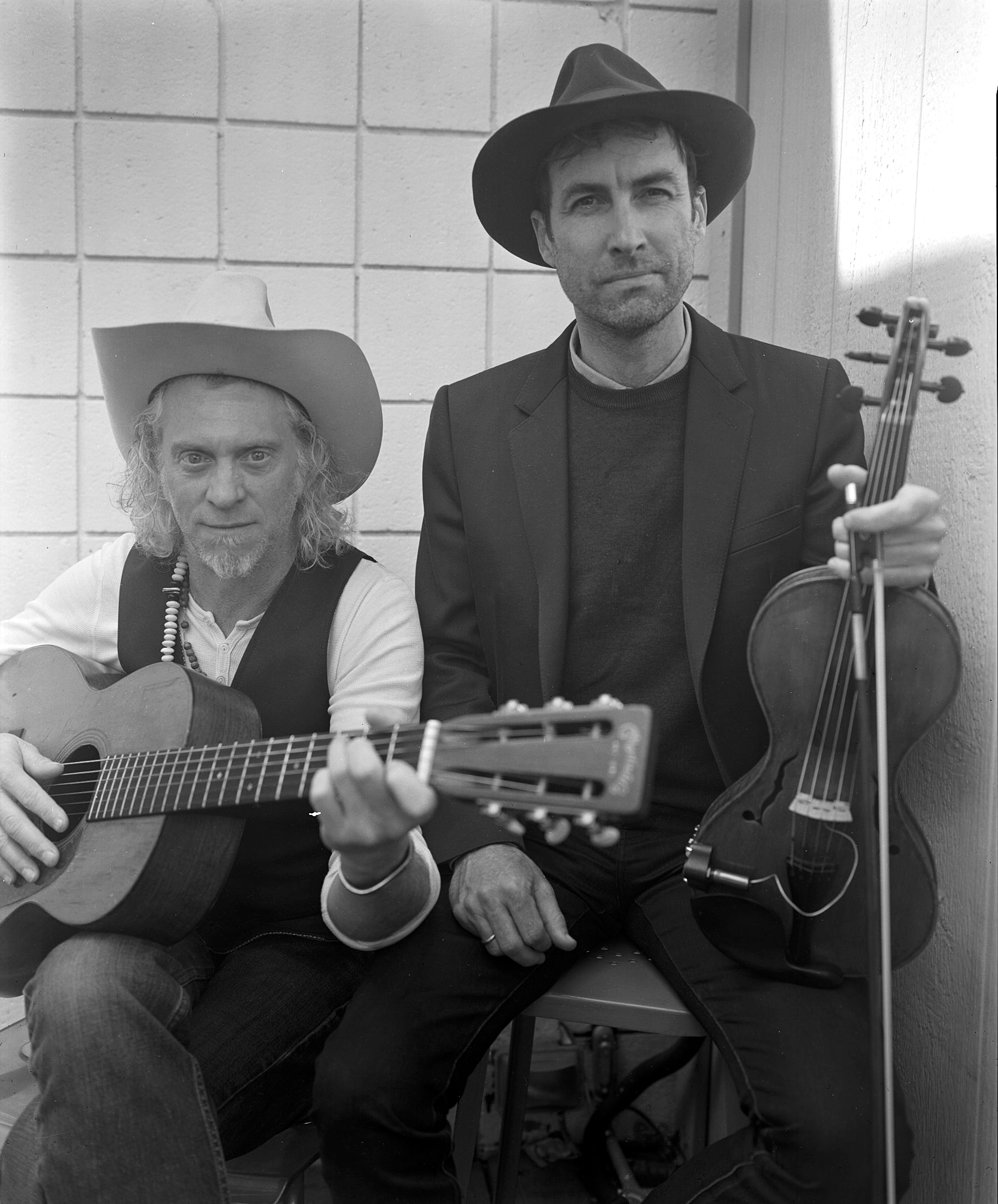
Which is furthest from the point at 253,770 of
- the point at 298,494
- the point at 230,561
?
the point at 298,494

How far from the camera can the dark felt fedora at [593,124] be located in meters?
1.67

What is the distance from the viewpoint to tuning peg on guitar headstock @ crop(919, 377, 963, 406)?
129 centimetres

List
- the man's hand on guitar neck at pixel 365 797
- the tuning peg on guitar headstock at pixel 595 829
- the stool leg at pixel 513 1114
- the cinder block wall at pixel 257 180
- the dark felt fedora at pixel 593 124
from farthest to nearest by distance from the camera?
the cinder block wall at pixel 257 180 < the stool leg at pixel 513 1114 < the dark felt fedora at pixel 593 124 < the man's hand on guitar neck at pixel 365 797 < the tuning peg on guitar headstock at pixel 595 829

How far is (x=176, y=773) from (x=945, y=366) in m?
1.17

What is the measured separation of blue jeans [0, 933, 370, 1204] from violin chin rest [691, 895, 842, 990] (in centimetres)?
56

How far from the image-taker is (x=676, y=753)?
172 cm

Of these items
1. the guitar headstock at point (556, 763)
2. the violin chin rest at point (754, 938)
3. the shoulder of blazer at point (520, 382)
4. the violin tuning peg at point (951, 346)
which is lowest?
the violin chin rest at point (754, 938)

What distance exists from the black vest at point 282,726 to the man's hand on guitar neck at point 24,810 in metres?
0.23

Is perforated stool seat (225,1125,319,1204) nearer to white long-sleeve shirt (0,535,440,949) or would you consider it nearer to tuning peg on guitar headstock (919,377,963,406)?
white long-sleeve shirt (0,535,440,949)

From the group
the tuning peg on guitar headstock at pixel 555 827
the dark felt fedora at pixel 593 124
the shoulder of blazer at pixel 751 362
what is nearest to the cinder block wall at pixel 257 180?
the dark felt fedora at pixel 593 124

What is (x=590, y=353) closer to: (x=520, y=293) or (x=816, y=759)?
(x=520, y=293)

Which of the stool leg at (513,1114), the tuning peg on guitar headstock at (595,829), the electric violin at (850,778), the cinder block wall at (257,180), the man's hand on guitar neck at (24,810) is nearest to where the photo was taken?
the tuning peg on guitar headstock at (595,829)

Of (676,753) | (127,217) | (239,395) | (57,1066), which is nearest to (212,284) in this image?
(239,395)

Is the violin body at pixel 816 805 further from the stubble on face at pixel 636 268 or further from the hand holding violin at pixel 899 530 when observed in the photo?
the stubble on face at pixel 636 268
